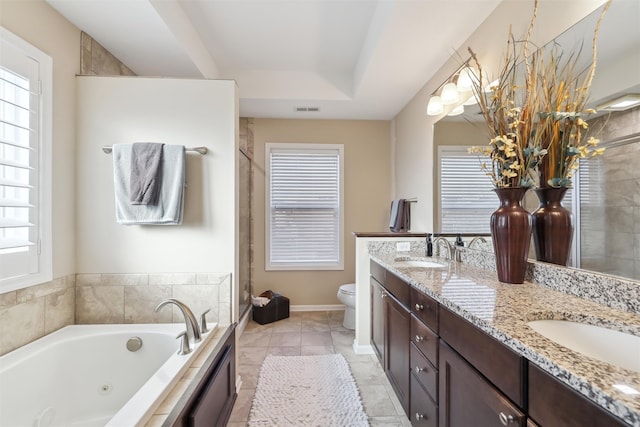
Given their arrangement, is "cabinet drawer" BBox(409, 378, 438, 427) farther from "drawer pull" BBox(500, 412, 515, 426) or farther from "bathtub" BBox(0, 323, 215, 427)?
"bathtub" BBox(0, 323, 215, 427)

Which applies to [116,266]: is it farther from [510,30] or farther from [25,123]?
[510,30]

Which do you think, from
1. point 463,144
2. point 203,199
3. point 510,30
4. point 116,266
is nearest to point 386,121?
point 463,144

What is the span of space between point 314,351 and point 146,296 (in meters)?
1.45

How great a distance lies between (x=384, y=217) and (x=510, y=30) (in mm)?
2330

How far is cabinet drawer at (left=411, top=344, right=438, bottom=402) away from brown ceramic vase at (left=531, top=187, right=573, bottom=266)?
72 cm

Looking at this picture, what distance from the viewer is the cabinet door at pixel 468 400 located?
0.78 m

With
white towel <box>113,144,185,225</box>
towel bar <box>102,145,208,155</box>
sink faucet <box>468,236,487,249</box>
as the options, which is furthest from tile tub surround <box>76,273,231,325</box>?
sink faucet <box>468,236,487,249</box>

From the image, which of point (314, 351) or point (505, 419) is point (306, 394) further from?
point (505, 419)

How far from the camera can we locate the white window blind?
176 centimetres

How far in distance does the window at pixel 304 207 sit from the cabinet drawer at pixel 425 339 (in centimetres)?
211

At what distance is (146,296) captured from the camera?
1814mm

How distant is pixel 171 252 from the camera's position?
1.84 metres

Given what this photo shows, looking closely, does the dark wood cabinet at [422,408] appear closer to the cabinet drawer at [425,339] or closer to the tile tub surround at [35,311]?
the cabinet drawer at [425,339]

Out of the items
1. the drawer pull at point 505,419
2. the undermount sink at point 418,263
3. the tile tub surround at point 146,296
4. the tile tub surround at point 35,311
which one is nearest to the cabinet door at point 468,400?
the drawer pull at point 505,419
